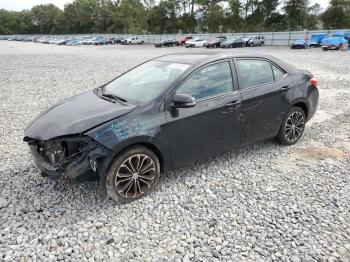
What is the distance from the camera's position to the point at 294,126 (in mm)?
5062

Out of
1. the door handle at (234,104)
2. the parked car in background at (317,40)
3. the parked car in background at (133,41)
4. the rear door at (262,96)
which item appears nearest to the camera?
the door handle at (234,104)

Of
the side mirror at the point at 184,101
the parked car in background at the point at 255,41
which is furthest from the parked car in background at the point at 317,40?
the side mirror at the point at 184,101

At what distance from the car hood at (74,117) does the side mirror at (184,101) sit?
1.69ft

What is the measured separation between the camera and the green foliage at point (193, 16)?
54062mm

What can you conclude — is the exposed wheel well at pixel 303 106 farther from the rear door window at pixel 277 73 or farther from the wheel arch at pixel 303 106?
the rear door window at pixel 277 73

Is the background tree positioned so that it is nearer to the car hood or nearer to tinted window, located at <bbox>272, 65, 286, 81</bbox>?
tinted window, located at <bbox>272, 65, 286, 81</bbox>

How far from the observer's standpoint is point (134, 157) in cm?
347

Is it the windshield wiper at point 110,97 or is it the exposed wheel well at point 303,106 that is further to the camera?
the exposed wheel well at point 303,106

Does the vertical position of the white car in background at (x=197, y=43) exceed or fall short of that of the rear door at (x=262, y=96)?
it exceeds it

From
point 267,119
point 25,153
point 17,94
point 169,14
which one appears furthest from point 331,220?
point 169,14

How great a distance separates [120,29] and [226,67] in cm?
8626

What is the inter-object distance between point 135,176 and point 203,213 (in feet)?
2.93

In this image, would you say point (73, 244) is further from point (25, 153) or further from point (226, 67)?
point (226, 67)

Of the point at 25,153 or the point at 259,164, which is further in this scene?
the point at 25,153
